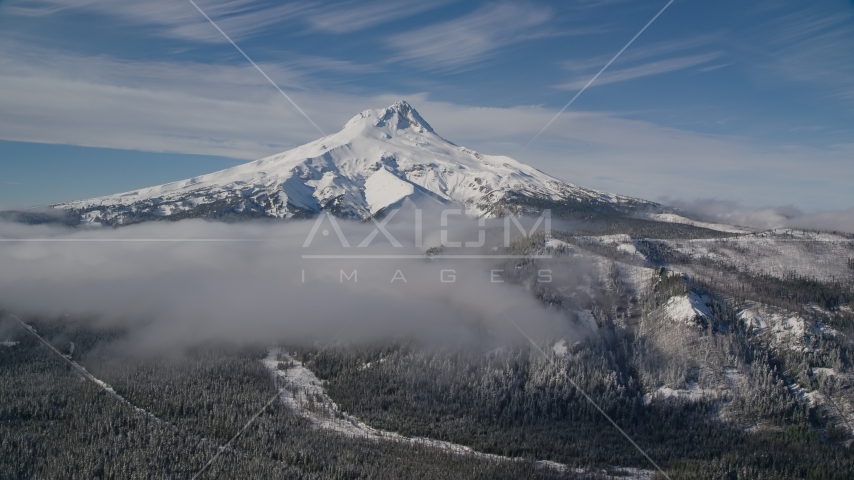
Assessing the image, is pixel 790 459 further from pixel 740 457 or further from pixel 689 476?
pixel 689 476

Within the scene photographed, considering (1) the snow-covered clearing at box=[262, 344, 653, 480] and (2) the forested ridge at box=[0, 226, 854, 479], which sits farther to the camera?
(1) the snow-covered clearing at box=[262, 344, 653, 480]

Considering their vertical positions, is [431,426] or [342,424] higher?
[342,424]

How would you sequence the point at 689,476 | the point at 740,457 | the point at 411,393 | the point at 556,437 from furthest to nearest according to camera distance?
the point at 411,393, the point at 556,437, the point at 740,457, the point at 689,476

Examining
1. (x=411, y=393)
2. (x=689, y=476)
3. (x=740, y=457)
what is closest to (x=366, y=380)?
(x=411, y=393)

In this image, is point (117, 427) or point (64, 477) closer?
point (64, 477)

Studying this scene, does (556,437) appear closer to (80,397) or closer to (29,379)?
(80,397)

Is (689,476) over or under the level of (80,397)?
under

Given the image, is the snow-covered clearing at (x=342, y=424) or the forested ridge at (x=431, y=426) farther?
the snow-covered clearing at (x=342, y=424)

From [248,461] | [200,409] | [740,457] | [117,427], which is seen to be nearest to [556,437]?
[740,457]

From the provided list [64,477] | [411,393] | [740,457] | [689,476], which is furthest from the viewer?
[411,393]

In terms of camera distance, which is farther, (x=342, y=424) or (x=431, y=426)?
(x=342, y=424)
